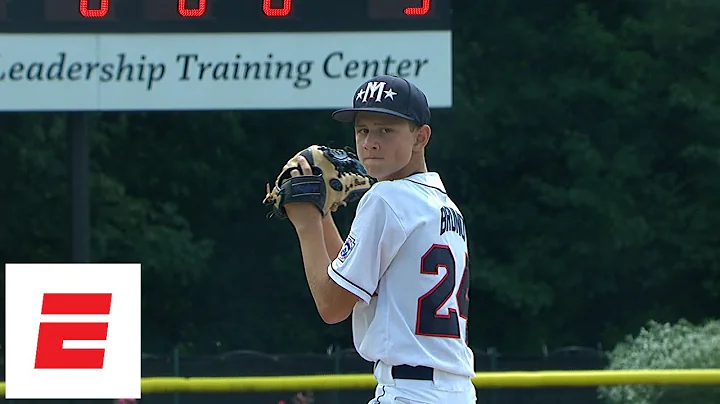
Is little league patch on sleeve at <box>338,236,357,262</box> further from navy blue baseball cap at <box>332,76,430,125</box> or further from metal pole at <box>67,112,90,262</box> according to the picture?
metal pole at <box>67,112,90,262</box>

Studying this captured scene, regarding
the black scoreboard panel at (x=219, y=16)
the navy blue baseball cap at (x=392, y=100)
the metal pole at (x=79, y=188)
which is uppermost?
the black scoreboard panel at (x=219, y=16)

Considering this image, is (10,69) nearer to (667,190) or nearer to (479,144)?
(479,144)

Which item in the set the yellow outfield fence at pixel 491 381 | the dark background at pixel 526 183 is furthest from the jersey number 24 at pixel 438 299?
the dark background at pixel 526 183

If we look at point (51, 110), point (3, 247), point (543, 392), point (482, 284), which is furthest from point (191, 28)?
point (482, 284)

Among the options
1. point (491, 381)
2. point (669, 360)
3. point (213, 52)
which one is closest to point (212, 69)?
point (213, 52)

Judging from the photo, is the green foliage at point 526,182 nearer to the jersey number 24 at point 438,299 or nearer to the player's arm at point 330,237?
the player's arm at point 330,237

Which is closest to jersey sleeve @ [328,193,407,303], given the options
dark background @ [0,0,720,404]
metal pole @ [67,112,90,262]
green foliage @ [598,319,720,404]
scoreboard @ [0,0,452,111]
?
green foliage @ [598,319,720,404]
